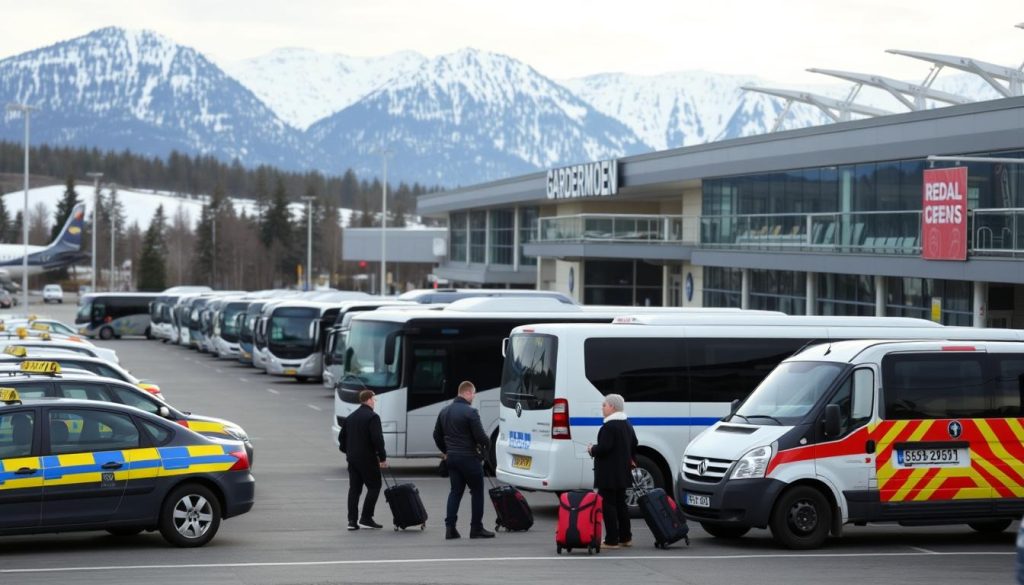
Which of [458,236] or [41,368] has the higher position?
[458,236]

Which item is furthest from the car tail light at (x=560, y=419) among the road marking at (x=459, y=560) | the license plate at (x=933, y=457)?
the license plate at (x=933, y=457)

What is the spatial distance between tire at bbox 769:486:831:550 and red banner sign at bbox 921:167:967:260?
18575 mm

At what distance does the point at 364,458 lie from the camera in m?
16.4

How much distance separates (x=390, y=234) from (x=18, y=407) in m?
97.3

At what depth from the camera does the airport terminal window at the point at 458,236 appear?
305 ft

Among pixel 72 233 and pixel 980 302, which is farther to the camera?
pixel 72 233

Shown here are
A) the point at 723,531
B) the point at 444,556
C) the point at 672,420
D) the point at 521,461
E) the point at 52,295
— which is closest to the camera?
the point at 444,556

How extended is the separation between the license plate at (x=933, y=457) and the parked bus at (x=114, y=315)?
65116mm

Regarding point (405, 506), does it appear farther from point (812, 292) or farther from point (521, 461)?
point (812, 292)

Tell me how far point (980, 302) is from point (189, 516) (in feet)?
76.4

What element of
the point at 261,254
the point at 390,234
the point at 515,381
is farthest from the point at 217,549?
the point at 261,254

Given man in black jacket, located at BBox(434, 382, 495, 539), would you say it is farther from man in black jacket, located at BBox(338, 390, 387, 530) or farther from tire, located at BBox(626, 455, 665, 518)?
tire, located at BBox(626, 455, 665, 518)

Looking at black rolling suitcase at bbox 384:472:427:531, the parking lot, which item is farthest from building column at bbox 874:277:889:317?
black rolling suitcase at bbox 384:472:427:531

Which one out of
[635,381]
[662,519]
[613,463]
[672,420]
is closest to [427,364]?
[635,381]
